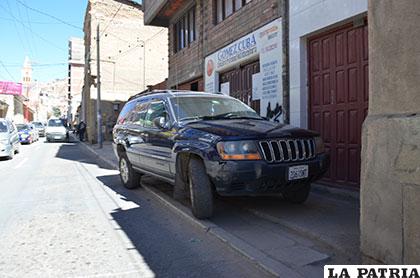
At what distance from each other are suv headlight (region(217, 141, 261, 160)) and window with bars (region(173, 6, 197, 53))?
11.3 metres

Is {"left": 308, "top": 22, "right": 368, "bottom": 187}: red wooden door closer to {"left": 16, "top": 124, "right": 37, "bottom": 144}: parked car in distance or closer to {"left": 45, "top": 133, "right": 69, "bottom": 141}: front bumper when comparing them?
{"left": 16, "top": 124, "right": 37, "bottom": 144}: parked car in distance

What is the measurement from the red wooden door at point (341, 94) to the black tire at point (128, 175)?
3949 mm

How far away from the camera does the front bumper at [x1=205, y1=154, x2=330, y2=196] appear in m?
4.78

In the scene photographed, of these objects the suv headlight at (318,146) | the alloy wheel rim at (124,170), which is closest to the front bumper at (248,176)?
the suv headlight at (318,146)

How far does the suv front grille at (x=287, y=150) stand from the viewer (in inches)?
193

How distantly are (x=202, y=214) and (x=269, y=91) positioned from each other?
524 cm

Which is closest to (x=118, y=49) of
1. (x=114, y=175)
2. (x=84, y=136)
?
(x=84, y=136)

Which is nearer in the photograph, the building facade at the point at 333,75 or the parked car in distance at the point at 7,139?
the building facade at the point at 333,75

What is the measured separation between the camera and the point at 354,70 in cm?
702

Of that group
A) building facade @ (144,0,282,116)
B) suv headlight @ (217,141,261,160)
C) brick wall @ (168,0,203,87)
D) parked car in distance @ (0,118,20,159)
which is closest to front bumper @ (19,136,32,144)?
parked car in distance @ (0,118,20,159)

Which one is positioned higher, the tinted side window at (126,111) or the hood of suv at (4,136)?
the tinted side window at (126,111)

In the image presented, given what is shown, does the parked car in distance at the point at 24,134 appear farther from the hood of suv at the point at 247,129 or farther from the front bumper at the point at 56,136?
the hood of suv at the point at 247,129

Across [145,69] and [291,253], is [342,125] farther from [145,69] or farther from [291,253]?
[145,69]

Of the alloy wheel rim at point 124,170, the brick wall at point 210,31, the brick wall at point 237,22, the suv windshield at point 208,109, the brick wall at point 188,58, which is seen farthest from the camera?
the brick wall at point 188,58
